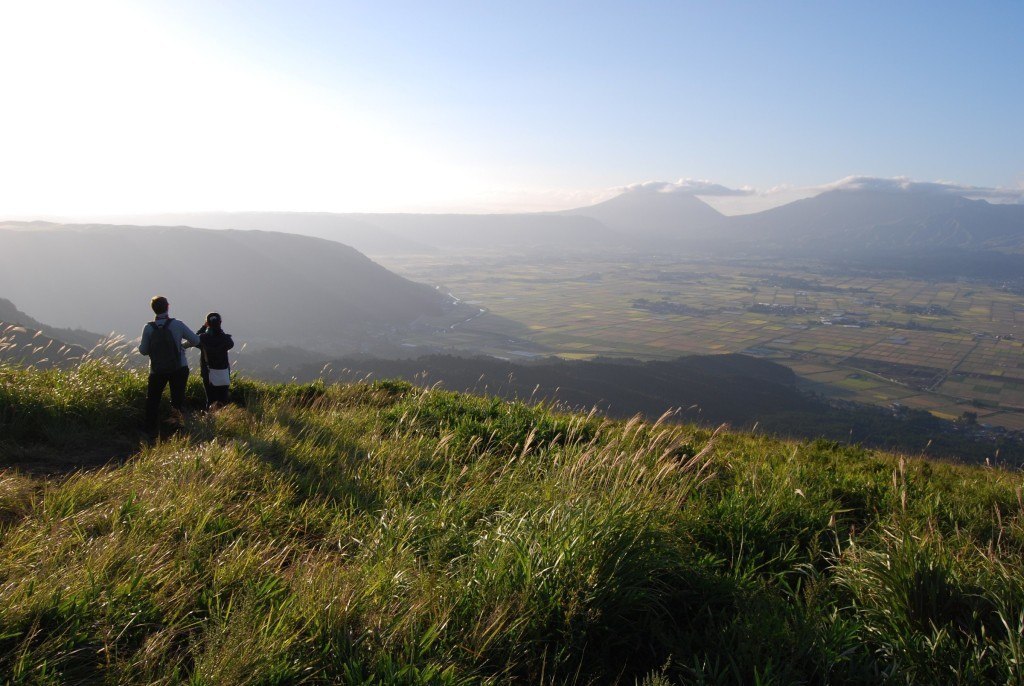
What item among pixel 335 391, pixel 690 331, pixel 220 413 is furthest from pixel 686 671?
pixel 690 331

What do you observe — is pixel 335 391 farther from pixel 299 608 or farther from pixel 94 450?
pixel 299 608

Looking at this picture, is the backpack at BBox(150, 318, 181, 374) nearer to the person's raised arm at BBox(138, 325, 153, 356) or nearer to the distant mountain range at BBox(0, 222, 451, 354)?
the person's raised arm at BBox(138, 325, 153, 356)

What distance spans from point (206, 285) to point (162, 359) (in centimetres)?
10746

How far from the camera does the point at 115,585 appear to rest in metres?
2.78

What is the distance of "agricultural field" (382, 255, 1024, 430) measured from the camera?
58094 millimetres

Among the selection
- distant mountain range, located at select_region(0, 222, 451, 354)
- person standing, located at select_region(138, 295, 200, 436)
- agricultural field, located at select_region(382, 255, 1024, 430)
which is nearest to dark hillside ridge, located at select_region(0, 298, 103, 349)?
distant mountain range, located at select_region(0, 222, 451, 354)

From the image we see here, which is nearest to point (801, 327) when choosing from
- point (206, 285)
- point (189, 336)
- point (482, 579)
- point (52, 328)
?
point (189, 336)

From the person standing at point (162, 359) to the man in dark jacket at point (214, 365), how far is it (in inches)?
12.5

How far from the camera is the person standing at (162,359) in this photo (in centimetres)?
697

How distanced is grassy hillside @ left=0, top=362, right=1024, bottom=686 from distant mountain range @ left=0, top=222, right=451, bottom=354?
77.0 metres

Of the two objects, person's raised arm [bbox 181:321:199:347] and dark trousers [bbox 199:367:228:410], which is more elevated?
person's raised arm [bbox 181:321:199:347]

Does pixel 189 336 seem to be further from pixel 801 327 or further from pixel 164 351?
pixel 801 327

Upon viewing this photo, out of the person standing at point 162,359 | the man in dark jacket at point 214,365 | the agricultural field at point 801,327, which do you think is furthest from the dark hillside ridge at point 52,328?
the person standing at point 162,359

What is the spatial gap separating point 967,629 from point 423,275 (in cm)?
16247
